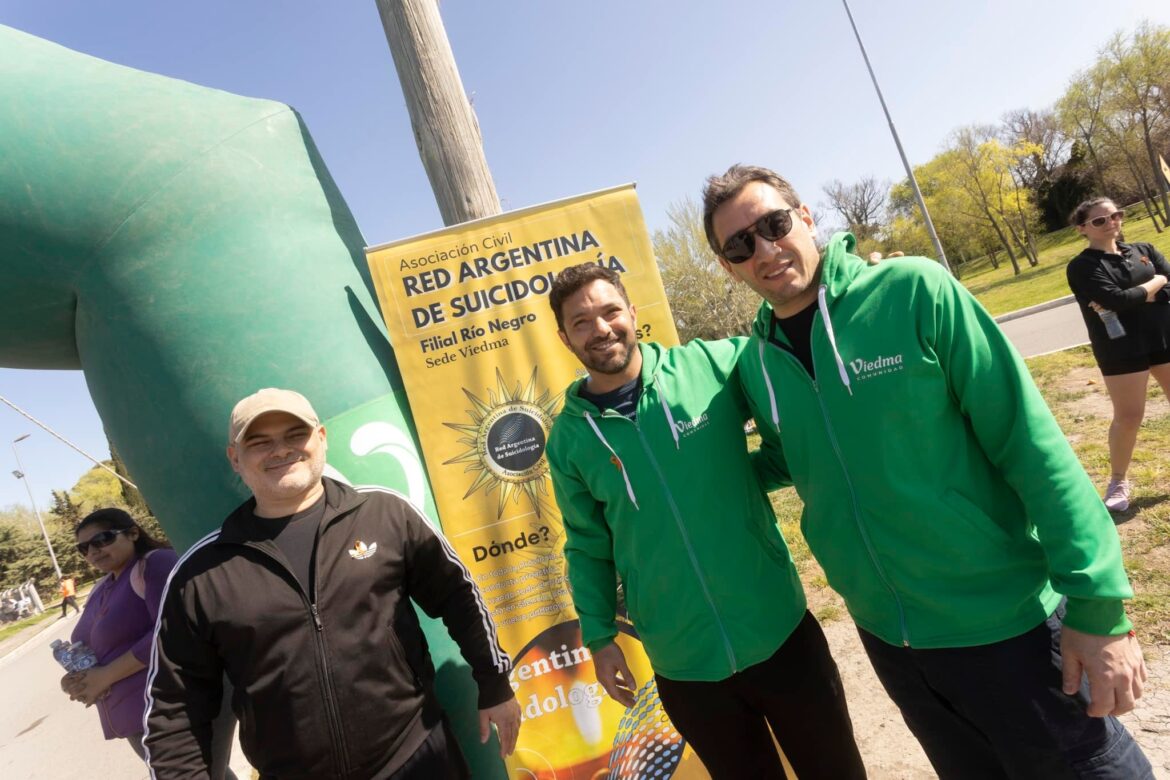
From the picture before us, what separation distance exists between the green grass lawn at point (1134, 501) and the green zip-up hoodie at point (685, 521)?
7.89ft

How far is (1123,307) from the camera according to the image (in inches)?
146

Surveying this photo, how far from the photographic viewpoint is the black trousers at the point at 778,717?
188 centimetres

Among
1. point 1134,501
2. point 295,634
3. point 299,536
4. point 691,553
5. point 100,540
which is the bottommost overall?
point 1134,501

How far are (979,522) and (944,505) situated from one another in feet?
0.31

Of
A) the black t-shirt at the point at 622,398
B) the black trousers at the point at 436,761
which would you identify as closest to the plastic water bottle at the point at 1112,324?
the black t-shirt at the point at 622,398

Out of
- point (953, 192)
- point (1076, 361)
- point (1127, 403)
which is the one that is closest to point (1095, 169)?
point (953, 192)

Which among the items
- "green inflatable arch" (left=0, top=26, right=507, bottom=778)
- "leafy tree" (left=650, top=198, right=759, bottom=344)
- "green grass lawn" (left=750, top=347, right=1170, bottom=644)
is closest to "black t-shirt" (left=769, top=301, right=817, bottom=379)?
"green inflatable arch" (left=0, top=26, right=507, bottom=778)

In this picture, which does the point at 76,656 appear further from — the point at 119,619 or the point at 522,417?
the point at 522,417

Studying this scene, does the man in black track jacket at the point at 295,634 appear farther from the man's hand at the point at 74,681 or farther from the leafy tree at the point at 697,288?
the leafy tree at the point at 697,288

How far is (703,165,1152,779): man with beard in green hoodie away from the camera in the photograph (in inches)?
54.2

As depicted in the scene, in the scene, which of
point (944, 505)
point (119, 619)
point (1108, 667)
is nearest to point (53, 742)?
point (119, 619)

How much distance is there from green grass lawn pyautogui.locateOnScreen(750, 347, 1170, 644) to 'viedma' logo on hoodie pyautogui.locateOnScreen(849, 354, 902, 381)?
2.61 m

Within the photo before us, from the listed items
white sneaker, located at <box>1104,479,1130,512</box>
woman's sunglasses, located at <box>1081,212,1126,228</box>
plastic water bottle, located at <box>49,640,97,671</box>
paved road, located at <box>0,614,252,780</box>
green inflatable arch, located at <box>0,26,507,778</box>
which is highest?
green inflatable arch, located at <box>0,26,507,778</box>

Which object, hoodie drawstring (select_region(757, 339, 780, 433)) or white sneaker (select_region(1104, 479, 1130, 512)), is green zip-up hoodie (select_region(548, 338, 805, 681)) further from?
A: white sneaker (select_region(1104, 479, 1130, 512))
